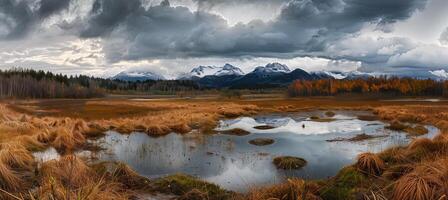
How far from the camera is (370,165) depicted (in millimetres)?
14656

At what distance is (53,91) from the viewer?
512 feet

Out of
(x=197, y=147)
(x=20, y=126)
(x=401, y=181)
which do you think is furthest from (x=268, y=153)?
(x=20, y=126)

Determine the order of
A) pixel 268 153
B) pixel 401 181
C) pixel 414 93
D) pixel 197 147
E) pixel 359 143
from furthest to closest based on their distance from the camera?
pixel 414 93 → pixel 359 143 → pixel 197 147 → pixel 268 153 → pixel 401 181

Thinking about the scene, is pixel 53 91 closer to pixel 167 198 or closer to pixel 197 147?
pixel 197 147

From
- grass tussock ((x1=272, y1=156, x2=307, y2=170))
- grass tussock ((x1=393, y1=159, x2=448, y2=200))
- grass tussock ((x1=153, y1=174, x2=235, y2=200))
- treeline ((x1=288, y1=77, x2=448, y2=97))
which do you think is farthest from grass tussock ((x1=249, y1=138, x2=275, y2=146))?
treeline ((x1=288, y1=77, x2=448, y2=97))

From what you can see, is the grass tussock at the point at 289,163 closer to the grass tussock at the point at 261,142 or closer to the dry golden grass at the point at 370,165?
the dry golden grass at the point at 370,165

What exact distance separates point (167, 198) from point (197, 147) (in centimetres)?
1107

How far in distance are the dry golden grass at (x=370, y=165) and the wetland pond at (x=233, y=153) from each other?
135cm

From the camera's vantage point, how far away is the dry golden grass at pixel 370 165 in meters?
14.4

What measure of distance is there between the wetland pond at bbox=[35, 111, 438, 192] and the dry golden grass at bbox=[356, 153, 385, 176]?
1.35 m

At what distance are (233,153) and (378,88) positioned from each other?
158086 millimetres

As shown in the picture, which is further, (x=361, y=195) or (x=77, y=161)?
(x=77, y=161)

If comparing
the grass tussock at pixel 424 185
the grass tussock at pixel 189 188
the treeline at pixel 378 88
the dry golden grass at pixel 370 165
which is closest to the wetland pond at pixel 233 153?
the grass tussock at pixel 189 188

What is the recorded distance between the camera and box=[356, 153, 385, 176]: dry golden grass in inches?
566
